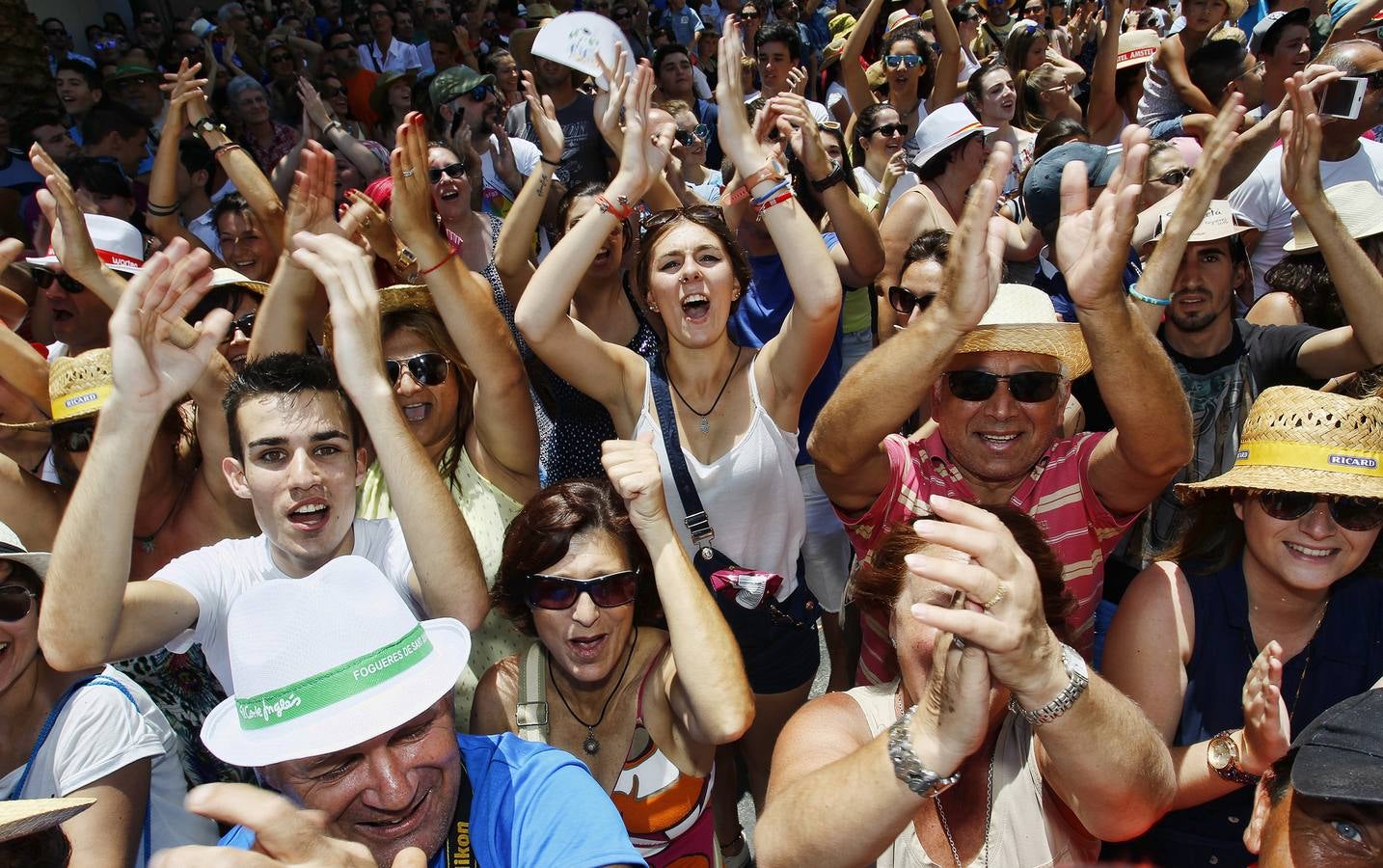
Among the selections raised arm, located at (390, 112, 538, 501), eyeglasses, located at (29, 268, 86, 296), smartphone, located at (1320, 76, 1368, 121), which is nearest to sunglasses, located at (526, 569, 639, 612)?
raised arm, located at (390, 112, 538, 501)

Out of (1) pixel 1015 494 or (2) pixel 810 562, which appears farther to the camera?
(2) pixel 810 562

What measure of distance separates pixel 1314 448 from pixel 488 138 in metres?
5.06

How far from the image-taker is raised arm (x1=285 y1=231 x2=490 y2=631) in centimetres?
228

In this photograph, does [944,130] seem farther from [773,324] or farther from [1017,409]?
[1017,409]

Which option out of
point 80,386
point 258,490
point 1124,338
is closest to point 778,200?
point 1124,338

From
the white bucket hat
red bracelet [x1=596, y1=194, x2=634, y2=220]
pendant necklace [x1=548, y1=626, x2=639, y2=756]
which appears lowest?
pendant necklace [x1=548, y1=626, x2=639, y2=756]

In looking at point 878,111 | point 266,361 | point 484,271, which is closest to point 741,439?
point 266,361

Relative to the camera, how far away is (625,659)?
2.46 meters

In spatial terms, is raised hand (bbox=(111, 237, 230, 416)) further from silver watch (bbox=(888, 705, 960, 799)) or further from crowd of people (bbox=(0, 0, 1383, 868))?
silver watch (bbox=(888, 705, 960, 799))

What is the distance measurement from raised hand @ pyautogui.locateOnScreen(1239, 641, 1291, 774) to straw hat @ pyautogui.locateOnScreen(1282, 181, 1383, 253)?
7.32ft

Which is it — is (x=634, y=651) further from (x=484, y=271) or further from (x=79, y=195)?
(x=79, y=195)

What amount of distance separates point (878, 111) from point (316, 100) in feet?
10.2

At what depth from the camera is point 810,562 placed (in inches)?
142

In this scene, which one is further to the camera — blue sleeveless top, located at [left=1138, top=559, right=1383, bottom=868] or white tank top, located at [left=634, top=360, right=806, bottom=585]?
white tank top, located at [left=634, top=360, right=806, bottom=585]
